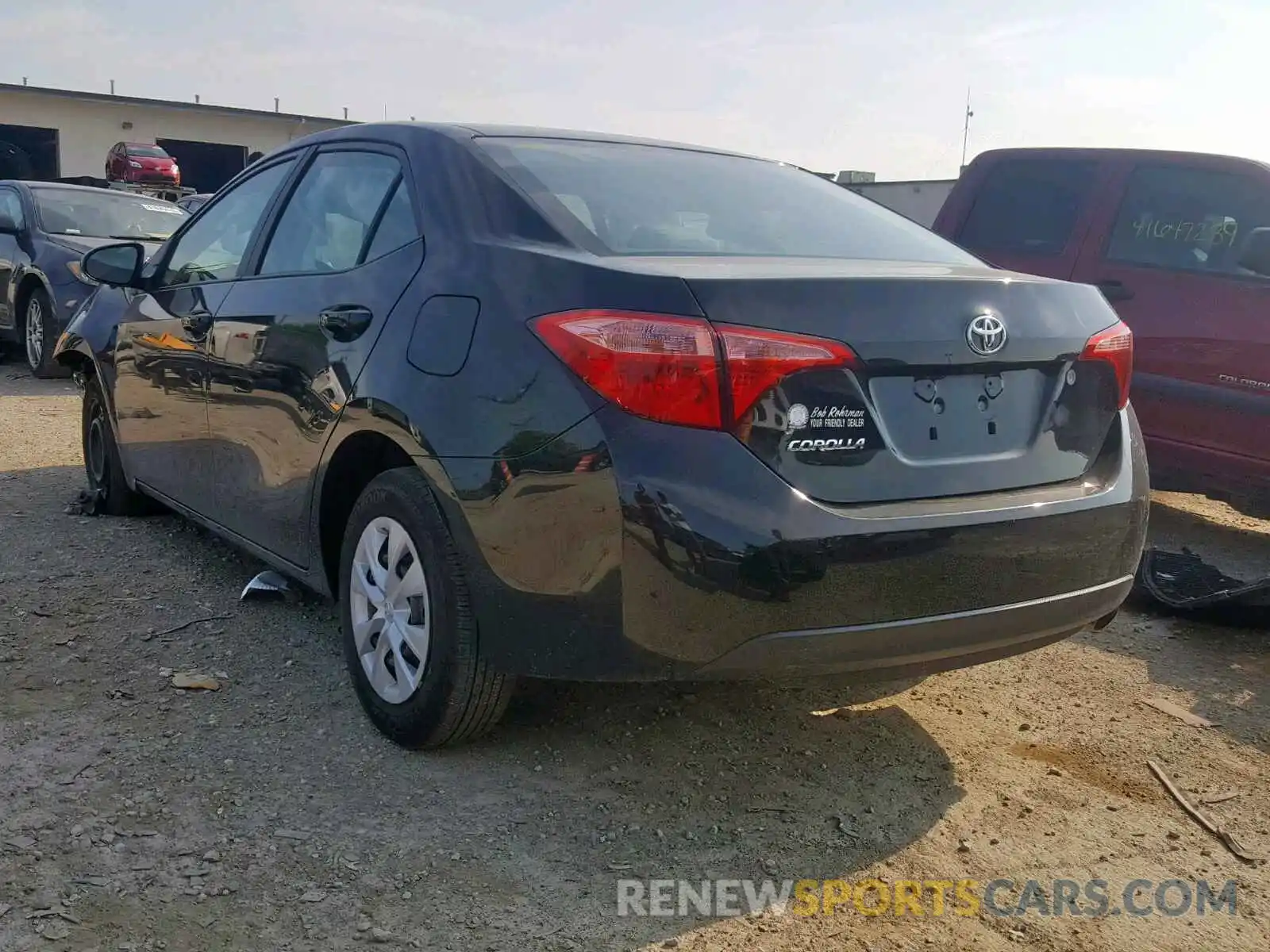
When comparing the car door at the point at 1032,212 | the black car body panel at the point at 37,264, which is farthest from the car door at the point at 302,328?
the black car body panel at the point at 37,264

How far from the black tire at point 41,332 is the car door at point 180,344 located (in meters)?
5.31

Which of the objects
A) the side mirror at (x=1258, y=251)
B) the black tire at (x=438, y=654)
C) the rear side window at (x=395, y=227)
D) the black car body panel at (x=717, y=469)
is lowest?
the black tire at (x=438, y=654)

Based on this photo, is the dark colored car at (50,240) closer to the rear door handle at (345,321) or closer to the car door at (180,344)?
the car door at (180,344)

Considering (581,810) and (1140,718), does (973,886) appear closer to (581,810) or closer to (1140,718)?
(581,810)

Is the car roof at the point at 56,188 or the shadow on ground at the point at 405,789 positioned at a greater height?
the car roof at the point at 56,188

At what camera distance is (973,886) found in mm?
2609

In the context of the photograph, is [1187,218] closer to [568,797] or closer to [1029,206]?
[1029,206]

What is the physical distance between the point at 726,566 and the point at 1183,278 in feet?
13.3

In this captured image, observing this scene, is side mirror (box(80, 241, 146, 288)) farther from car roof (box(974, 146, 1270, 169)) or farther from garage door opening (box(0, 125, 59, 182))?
garage door opening (box(0, 125, 59, 182))

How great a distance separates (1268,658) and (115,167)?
27.6 meters

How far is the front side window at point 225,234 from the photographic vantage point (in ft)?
13.5

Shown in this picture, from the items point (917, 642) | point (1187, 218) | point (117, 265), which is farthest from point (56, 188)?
point (917, 642)

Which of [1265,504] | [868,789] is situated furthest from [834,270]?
[1265,504]

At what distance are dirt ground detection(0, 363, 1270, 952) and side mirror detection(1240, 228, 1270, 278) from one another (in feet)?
6.08
